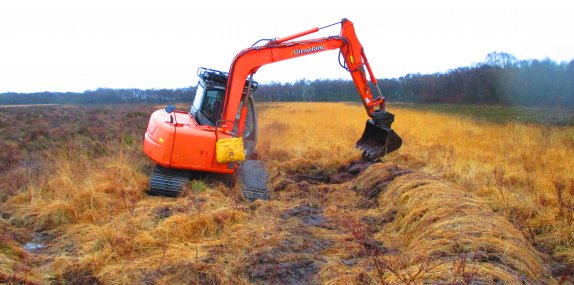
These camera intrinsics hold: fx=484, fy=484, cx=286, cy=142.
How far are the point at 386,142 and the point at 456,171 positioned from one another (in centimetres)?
147

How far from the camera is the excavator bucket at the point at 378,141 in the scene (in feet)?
30.9

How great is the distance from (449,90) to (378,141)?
145ft

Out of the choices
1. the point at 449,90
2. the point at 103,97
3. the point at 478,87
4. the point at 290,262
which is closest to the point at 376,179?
the point at 290,262

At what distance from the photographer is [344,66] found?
9758 mm

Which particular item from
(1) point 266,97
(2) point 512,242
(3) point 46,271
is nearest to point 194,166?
(3) point 46,271

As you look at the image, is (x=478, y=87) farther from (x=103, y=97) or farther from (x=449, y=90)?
(x=103, y=97)

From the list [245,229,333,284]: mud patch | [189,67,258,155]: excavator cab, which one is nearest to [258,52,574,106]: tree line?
[189,67,258,155]: excavator cab

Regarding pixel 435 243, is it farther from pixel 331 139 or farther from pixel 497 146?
pixel 331 139

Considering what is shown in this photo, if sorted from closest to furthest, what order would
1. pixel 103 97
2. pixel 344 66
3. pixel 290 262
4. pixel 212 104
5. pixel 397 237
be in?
pixel 290 262 → pixel 397 237 → pixel 212 104 → pixel 344 66 → pixel 103 97

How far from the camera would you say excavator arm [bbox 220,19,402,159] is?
8.87 meters

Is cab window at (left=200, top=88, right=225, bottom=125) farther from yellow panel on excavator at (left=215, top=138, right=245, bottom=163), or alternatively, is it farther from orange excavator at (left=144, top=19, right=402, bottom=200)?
yellow panel on excavator at (left=215, top=138, right=245, bottom=163)

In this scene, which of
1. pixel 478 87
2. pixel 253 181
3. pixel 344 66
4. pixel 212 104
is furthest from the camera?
pixel 478 87

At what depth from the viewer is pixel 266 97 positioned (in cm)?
6862

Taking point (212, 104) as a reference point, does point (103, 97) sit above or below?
below
